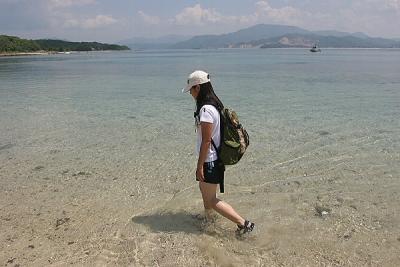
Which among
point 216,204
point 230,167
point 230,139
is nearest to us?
point 230,139

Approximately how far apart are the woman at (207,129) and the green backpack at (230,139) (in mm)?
75

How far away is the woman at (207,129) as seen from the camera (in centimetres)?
520

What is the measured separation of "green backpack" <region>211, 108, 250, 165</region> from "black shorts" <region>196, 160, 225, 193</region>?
146mm

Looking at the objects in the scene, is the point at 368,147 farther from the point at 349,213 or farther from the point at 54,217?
the point at 54,217

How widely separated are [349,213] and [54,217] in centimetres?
519

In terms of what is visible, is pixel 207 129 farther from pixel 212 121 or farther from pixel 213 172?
pixel 213 172

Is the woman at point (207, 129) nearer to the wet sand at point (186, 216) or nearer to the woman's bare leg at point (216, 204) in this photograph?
the woman's bare leg at point (216, 204)

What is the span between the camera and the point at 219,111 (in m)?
5.37

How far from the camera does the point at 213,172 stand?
18.4ft

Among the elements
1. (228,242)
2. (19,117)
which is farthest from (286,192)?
(19,117)

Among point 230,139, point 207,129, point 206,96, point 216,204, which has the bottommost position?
point 216,204

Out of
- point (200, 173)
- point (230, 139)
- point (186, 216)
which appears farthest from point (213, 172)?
point (186, 216)

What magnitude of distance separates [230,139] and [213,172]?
21.8 inches

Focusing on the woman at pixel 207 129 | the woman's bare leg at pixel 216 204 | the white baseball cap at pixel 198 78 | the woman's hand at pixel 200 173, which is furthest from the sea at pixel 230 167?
the white baseball cap at pixel 198 78
